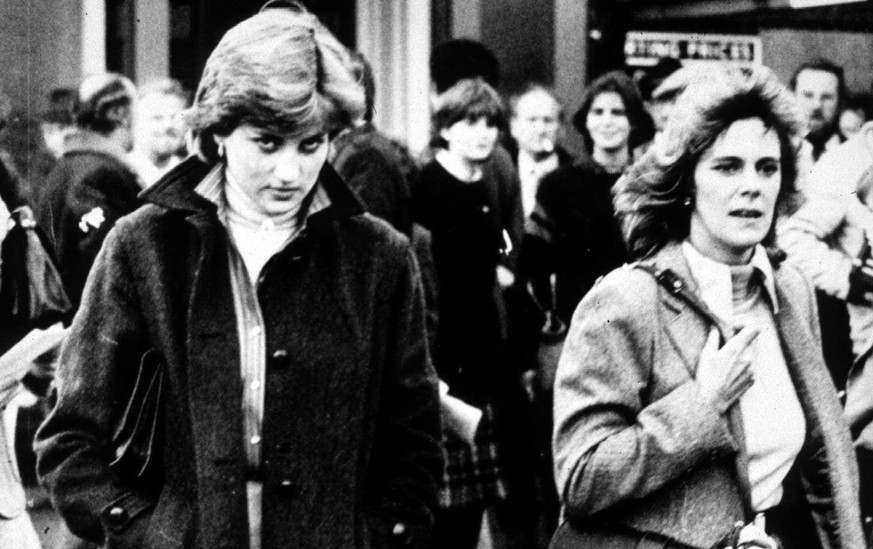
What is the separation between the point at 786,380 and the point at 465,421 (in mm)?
1195

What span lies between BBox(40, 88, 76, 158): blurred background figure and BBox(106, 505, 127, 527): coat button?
2.02 metres

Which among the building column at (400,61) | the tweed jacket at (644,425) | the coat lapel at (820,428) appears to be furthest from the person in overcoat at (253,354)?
the building column at (400,61)

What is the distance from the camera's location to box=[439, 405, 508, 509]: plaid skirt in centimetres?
518

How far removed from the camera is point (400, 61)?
657cm

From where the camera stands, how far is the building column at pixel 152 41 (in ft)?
17.6

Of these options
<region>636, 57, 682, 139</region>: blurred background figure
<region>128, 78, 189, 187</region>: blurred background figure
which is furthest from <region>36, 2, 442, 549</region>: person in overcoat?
<region>636, 57, 682, 139</region>: blurred background figure

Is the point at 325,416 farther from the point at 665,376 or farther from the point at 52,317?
the point at 52,317

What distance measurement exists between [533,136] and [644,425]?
3.48 m

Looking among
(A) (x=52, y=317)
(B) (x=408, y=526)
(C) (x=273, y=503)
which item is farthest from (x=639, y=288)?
(A) (x=52, y=317)

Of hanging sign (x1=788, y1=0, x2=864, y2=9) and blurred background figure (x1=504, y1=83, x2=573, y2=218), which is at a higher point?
hanging sign (x1=788, y1=0, x2=864, y2=9)

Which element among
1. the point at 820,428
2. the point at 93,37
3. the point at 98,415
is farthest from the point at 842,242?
the point at 98,415

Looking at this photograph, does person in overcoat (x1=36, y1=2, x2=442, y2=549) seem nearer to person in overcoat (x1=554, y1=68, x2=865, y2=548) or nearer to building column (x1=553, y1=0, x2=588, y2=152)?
person in overcoat (x1=554, y1=68, x2=865, y2=548)

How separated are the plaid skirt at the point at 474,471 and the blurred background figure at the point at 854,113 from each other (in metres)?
1.77

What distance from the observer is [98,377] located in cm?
304
